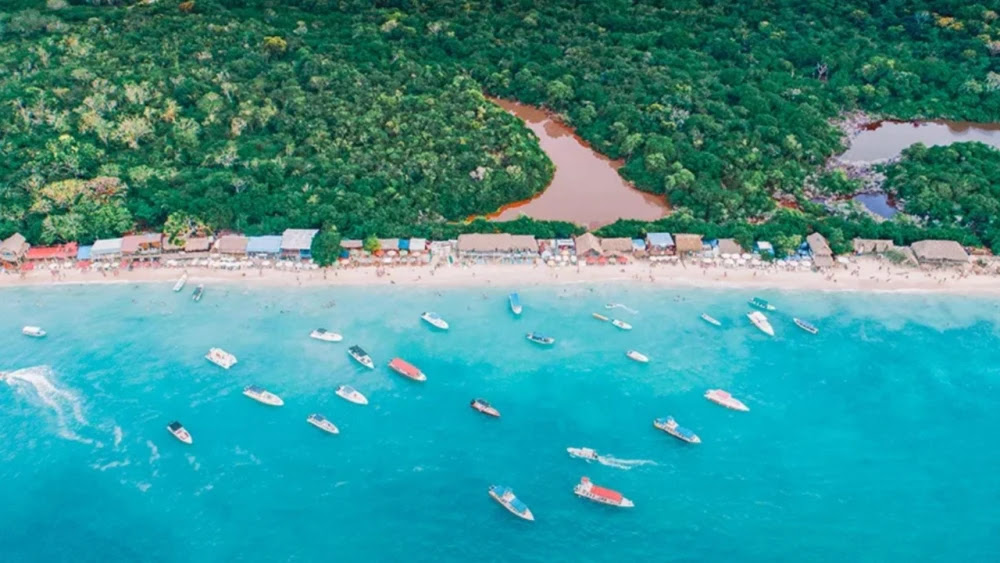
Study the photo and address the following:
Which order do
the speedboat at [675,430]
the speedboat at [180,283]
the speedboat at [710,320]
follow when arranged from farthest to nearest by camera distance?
1. the speedboat at [180,283]
2. the speedboat at [710,320]
3. the speedboat at [675,430]

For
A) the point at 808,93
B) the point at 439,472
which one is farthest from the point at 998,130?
the point at 439,472

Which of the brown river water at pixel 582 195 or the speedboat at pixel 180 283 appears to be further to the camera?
the brown river water at pixel 582 195

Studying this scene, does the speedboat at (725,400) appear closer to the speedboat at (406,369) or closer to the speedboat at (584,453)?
the speedboat at (584,453)

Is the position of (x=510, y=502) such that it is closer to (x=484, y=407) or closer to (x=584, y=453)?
(x=584, y=453)

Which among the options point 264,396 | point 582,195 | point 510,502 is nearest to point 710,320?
point 582,195

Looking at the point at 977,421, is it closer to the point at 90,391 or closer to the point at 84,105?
the point at 90,391

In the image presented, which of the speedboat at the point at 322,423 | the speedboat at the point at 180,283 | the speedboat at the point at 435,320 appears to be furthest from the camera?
the speedboat at the point at 180,283

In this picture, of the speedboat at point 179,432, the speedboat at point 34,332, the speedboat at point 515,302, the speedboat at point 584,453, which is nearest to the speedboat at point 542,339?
the speedboat at point 515,302
